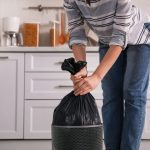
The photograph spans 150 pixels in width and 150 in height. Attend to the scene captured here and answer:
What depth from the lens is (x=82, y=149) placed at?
1.09m

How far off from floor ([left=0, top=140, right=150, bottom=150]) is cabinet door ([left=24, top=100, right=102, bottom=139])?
0.04 metres

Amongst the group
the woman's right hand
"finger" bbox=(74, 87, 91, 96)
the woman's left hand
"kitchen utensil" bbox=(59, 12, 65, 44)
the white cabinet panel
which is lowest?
the white cabinet panel

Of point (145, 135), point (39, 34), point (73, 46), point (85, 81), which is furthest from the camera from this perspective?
point (39, 34)

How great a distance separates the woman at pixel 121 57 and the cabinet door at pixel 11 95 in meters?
1.01

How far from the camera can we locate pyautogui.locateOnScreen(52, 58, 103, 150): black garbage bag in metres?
1.08

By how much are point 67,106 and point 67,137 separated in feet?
0.36

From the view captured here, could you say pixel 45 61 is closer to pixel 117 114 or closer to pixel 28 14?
pixel 28 14

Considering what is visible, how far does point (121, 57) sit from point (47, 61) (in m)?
1.00

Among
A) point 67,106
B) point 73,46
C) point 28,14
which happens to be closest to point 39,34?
point 28,14

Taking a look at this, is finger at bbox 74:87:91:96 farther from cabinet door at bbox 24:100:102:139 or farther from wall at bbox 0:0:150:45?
wall at bbox 0:0:150:45

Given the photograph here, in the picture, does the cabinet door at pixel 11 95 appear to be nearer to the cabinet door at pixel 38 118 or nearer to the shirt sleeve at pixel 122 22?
the cabinet door at pixel 38 118

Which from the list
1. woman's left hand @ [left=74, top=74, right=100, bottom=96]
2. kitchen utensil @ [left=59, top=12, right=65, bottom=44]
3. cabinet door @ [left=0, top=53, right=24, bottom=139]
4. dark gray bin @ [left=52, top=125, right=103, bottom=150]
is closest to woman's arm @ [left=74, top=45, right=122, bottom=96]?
woman's left hand @ [left=74, top=74, right=100, bottom=96]

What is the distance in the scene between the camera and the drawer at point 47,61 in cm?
232

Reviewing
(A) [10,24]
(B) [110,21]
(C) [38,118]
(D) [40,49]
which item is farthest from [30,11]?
(B) [110,21]
